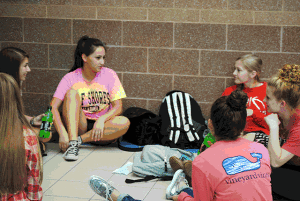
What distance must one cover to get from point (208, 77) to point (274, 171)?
1870 mm

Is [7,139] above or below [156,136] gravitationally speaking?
above

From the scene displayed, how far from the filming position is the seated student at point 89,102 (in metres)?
3.41

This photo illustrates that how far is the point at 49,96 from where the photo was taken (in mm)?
4152

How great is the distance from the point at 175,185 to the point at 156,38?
199cm

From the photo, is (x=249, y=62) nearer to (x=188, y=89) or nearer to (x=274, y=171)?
(x=188, y=89)

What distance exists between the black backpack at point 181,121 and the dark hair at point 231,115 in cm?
196

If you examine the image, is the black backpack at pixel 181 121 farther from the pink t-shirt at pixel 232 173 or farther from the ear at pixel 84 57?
the pink t-shirt at pixel 232 173

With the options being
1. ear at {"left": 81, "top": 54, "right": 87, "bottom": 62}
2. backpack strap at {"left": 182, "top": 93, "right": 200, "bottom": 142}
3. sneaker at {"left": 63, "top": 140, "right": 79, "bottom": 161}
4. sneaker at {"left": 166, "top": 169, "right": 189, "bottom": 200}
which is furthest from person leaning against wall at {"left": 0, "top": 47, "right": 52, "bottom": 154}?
backpack strap at {"left": 182, "top": 93, "right": 200, "bottom": 142}

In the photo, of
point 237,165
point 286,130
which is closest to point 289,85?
point 286,130

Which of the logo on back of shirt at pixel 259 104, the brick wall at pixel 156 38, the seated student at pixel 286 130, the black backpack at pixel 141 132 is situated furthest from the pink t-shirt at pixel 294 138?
the brick wall at pixel 156 38

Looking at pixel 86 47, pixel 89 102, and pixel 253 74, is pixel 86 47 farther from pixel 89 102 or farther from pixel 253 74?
pixel 253 74

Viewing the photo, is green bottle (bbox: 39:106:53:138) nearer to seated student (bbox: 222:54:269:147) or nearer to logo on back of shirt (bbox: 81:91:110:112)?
logo on back of shirt (bbox: 81:91:110:112)

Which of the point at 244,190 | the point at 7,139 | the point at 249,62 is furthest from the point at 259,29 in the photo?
the point at 7,139

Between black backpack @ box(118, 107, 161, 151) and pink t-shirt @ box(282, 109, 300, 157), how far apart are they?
171 cm
